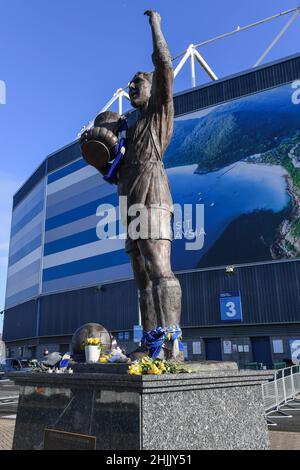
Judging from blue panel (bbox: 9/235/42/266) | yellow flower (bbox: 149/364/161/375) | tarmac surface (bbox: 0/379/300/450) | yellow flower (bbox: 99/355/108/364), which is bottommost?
tarmac surface (bbox: 0/379/300/450)

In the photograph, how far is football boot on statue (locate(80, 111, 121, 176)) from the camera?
17.0 feet

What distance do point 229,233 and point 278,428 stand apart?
70.9 feet

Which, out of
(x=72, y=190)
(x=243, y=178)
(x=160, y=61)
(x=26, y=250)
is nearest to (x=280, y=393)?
(x=160, y=61)

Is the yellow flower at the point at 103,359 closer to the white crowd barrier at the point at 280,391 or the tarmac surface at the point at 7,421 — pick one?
the tarmac surface at the point at 7,421

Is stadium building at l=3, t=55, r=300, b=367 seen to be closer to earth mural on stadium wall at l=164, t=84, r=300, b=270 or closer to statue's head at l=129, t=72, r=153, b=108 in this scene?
earth mural on stadium wall at l=164, t=84, r=300, b=270

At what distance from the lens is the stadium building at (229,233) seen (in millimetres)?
28156

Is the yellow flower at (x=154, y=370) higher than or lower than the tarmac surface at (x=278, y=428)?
higher

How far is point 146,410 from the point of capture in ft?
10.9

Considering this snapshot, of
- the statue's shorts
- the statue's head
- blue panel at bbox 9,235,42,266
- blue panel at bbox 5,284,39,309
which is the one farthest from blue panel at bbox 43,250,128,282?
the statue's shorts

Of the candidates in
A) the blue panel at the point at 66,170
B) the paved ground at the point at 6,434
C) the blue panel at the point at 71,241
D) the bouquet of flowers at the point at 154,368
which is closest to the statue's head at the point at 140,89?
the bouquet of flowers at the point at 154,368

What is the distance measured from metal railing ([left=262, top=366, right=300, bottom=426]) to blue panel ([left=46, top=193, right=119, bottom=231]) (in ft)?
84.8

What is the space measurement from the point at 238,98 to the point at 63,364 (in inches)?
1208

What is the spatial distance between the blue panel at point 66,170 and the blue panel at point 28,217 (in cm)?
326
